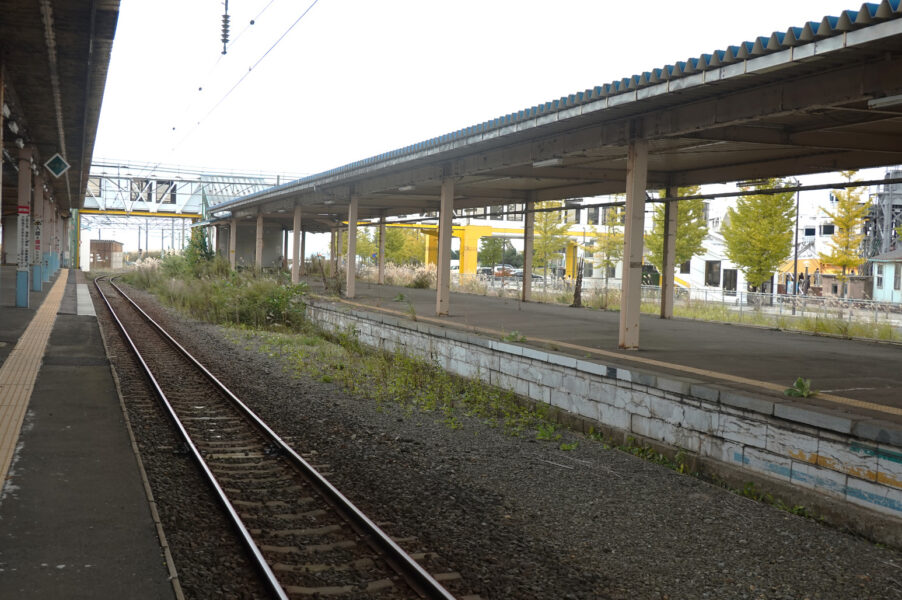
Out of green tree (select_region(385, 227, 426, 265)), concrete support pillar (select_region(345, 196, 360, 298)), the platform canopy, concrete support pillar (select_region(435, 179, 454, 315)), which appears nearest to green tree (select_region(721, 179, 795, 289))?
concrete support pillar (select_region(345, 196, 360, 298))

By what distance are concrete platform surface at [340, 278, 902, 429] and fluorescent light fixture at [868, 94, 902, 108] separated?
9.32 feet

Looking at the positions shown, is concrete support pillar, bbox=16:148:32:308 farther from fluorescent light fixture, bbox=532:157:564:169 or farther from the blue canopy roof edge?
fluorescent light fixture, bbox=532:157:564:169

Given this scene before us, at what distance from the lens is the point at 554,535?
18.7ft

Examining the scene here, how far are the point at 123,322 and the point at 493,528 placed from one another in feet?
58.6

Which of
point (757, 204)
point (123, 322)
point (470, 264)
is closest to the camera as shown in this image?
point (123, 322)

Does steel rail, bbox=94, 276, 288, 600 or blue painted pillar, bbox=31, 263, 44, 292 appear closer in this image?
steel rail, bbox=94, 276, 288, 600

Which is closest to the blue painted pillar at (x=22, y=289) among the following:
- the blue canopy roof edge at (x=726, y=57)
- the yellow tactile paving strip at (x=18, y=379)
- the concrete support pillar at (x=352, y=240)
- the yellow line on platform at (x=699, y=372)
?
the yellow tactile paving strip at (x=18, y=379)

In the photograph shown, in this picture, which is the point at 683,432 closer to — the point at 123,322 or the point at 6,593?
the point at 6,593

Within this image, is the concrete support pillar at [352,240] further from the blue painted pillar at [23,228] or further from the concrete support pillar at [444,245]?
the blue painted pillar at [23,228]

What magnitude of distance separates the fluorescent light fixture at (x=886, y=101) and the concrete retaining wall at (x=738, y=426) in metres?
3.00

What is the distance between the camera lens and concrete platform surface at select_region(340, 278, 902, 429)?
7.57 meters

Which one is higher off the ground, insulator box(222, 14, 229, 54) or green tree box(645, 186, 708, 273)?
insulator box(222, 14, 229, 54)

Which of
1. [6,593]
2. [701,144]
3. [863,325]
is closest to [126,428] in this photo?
[6,593]

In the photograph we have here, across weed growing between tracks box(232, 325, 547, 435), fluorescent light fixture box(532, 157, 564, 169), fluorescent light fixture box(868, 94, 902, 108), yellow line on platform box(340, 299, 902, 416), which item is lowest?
weed growing between tracks box(232, 325, 547, 435)
